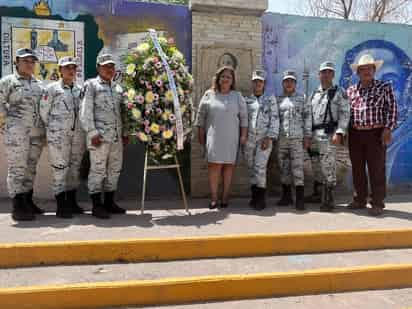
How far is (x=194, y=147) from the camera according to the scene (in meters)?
5.73

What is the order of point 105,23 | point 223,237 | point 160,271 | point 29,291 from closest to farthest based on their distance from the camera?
point 29,291 < point 160,271 < point 223,237 < point 105,23

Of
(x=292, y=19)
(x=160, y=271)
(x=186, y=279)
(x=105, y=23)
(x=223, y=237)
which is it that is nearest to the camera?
(x=186, y=279)

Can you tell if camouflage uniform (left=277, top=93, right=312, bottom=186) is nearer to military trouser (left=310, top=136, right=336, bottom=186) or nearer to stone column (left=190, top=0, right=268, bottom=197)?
military trouser (left=310, top=136, right=336, bottom=186)

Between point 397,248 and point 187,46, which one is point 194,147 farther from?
point 397,248

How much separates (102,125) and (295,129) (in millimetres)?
2377

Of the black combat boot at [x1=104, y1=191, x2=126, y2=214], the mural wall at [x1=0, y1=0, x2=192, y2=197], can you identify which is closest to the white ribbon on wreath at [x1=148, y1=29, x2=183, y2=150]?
the black combat boot at [x1=104, y1=191, x2=126, y2=214]

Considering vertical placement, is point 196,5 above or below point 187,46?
above

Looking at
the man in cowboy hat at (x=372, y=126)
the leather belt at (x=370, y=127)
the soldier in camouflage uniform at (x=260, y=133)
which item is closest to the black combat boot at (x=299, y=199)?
the soldier in camouflage uniform at (x=260, y=133)

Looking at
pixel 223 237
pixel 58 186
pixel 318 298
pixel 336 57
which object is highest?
pixel 336 57

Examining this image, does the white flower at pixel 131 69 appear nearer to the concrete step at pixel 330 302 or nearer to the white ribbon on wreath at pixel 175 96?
the white ribbon on wreath at pixel 175 96

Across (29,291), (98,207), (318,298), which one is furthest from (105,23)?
(318,298)

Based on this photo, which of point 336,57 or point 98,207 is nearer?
point 98,207

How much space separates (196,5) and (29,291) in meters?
4.37

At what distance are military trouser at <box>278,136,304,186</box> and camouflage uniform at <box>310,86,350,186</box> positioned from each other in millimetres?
232
